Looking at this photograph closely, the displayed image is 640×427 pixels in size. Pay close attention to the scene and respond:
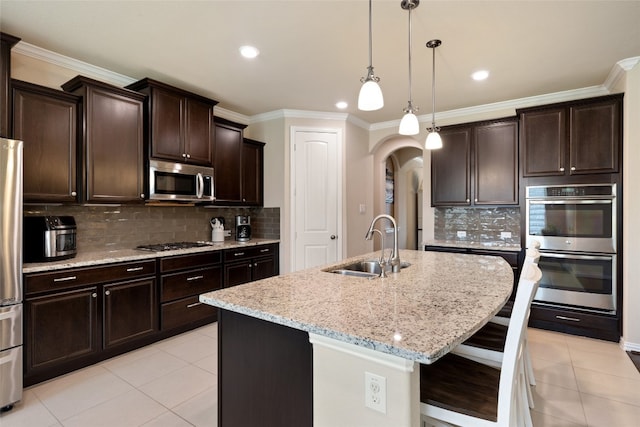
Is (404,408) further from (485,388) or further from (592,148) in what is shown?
(592,148)

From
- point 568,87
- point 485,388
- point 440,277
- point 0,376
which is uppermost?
point 568,87

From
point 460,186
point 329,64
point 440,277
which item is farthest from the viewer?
point 460,186

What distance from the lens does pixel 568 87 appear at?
353cm

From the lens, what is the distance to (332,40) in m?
2.57

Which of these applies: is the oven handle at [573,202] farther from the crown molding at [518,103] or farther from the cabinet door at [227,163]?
the cabinet door at [227,163]

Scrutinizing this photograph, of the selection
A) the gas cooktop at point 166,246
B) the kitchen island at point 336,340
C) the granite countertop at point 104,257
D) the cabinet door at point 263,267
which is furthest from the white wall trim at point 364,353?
the cabinet door at point 263,267

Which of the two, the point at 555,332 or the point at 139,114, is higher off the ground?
the point at 139,114

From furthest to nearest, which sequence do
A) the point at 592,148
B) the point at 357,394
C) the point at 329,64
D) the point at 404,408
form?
1. the point at 592,148
2. the point at 329,64
3. the point at 357,394
4. the point at 404,408

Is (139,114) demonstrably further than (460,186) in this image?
No

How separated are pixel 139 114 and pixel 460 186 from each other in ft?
12.1

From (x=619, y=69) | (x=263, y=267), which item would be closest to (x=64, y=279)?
(x=263, y=267)

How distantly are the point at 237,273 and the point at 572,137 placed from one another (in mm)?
3871

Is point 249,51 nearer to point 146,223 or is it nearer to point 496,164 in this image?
point 146,223

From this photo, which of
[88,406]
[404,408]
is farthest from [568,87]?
[88,406]
